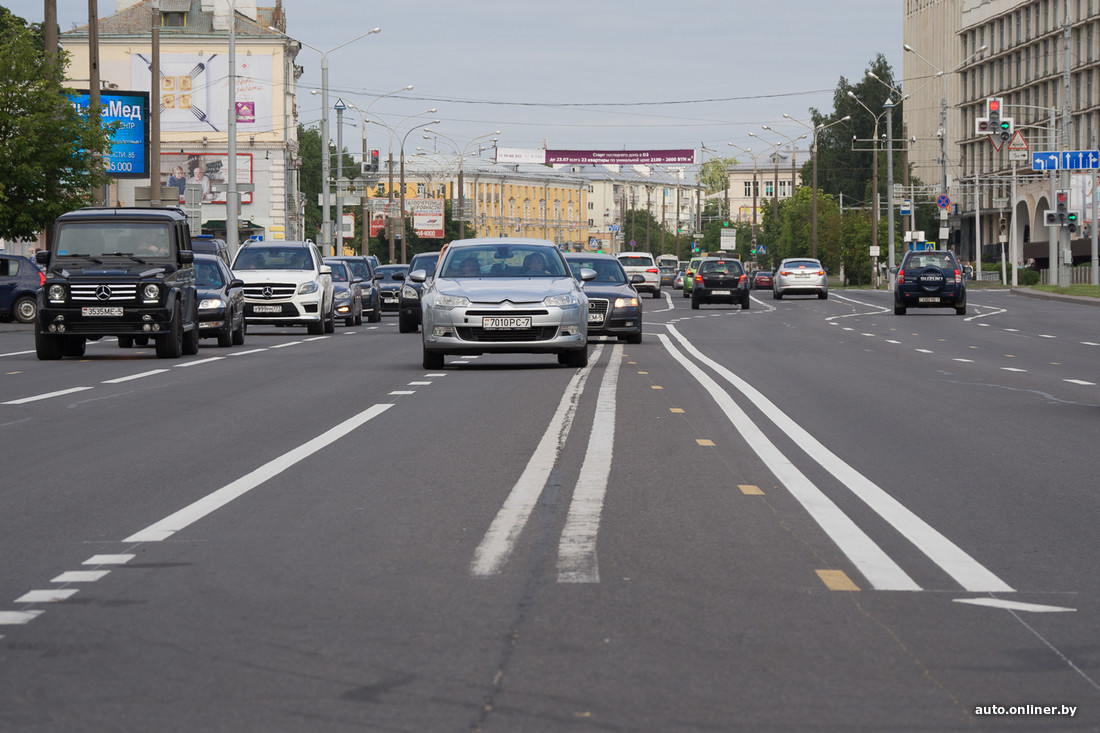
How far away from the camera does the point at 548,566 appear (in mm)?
6961

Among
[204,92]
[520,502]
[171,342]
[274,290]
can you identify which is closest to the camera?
[520,502]

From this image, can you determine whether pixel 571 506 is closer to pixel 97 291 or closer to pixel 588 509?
pixel 588 509

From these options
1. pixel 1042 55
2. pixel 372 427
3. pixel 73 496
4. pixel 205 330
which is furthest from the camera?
pixel 1042 55

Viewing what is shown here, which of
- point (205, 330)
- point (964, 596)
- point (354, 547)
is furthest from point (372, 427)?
point (205, 330)

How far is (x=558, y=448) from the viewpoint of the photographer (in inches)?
455

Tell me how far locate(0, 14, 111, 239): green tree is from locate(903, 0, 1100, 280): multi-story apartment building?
53340mm

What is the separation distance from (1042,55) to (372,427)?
10256 centimetres

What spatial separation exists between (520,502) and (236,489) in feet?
5.82

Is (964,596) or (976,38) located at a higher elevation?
(976,38)

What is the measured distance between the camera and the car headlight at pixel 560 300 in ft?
65.3

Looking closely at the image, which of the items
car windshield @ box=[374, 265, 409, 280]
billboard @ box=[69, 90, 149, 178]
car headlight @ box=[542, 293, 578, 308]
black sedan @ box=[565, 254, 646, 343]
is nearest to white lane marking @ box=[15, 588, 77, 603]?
car headlight @ box=[542, 293, 578, 308]

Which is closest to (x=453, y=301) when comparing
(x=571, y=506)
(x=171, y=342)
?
(x=171, y=342)

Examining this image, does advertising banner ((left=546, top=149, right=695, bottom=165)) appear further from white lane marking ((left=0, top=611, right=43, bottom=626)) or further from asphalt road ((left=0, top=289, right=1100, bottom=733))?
white lane marking ((left=0, top=611, right=43, bottom=626))

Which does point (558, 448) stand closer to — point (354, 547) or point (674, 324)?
point (354, 547)
